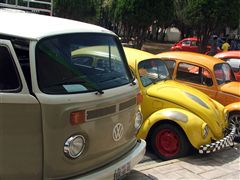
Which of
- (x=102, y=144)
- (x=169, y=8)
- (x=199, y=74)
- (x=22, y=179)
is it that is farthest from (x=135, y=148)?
(x=169, y=8)

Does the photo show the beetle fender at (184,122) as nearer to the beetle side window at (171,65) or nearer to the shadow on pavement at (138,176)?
the shadow on pavement at (138,176)

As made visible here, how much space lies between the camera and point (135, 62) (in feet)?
24.2

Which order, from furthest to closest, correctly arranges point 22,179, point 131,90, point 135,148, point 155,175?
1. point 155,175
2. point 135,148
3. point 131,90
4. point 22,179

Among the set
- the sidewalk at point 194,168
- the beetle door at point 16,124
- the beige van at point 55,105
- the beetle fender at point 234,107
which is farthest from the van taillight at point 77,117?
the beetle fender at point 234,107

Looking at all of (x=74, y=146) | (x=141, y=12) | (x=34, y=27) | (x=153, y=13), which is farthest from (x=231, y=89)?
(x=153, y=13)

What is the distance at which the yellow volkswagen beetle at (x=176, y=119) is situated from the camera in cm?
657

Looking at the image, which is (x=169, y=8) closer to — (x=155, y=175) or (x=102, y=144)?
(x=155, y=175)

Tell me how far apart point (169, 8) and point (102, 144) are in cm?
1477

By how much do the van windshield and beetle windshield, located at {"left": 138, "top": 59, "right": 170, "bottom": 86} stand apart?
2.23 meters

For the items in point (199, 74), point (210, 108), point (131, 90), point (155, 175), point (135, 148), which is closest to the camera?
point (131, 90)

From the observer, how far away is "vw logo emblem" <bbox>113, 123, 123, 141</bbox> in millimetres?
4438

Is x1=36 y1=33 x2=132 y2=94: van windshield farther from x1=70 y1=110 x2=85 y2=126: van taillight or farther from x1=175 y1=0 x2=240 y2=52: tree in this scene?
x1=175 y1=0 x2=240 y2=52: tree

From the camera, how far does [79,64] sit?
14.3 ft

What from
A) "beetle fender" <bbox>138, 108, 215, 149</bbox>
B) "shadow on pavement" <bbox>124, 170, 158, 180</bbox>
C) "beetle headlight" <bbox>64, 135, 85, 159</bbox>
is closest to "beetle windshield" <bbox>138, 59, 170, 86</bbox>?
"beetle fender" <bbox>138, 108, 215, 149</bbox>
